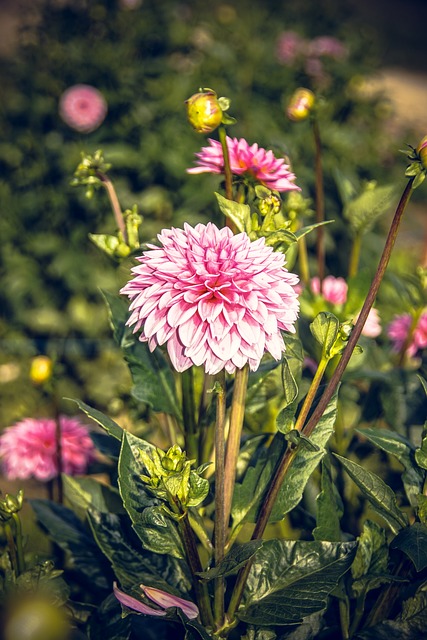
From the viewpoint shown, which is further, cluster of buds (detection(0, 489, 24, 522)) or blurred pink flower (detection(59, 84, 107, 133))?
blurred pink flower (detection(59, 84, 107, 133))

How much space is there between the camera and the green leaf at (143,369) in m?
1.12

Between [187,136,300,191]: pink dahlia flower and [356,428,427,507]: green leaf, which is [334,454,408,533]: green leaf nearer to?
[356,428,427,507]: green leaf

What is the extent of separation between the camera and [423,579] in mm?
992

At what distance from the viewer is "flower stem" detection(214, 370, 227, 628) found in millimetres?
886

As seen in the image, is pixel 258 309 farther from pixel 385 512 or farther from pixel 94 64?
pixel 94 64

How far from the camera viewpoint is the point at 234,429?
39.0 inches

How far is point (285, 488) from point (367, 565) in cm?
18

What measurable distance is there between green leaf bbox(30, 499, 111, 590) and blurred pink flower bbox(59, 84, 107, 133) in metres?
1.79

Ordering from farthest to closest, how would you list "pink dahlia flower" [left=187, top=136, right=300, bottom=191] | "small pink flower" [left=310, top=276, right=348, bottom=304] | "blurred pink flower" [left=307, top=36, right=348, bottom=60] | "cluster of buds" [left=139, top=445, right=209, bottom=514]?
"blurred pink flower" [left=307, top=36, right=348, bottom=60], "small pink flower" [left=310, top=276, right=348, bottom=304], "pink dahlia flower" [left=187, top=136, right=300, bottom=191], "cluster of buds" [left=139, top=445, right=209, bottom=514]

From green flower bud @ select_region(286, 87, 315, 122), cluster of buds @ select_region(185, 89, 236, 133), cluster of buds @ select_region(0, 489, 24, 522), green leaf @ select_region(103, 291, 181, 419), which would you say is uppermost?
cluster of buds @ select_region(185, 89, 236, 133)

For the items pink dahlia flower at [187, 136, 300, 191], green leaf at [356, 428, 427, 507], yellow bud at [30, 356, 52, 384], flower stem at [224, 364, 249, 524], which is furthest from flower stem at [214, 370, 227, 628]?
yellow bud at [30, 356, 52, 384]

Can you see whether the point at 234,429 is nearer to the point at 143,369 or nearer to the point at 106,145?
the point at 143,369

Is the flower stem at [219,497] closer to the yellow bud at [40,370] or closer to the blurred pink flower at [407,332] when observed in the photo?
the yellow bud at [40,370]

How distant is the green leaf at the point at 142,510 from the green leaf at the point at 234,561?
0.19 ft
